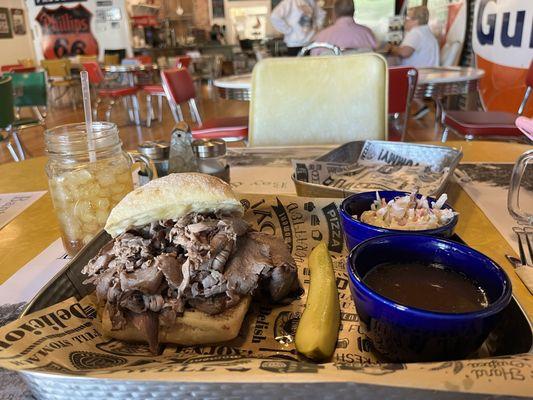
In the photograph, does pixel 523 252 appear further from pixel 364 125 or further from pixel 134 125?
pixel 134 125

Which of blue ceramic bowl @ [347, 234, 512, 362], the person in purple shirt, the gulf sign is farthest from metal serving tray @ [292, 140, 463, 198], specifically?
the gulf sign

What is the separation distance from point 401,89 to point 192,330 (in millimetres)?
2554

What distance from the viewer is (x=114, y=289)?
0.67m

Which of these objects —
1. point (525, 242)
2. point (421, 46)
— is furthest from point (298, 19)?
point (525, 242)

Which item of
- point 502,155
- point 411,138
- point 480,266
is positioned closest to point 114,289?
point 480,266

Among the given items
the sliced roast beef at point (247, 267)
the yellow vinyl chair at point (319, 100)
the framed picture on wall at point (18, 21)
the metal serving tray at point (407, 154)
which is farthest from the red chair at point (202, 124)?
the framed picture on wall at point (18, 21)

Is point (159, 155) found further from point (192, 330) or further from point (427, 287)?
point (427, 287)

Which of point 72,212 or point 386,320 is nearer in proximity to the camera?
point 386,320

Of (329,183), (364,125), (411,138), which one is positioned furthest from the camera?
(411,138)

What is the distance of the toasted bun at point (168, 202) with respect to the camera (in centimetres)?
75

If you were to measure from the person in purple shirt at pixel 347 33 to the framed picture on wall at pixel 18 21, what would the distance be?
10085 mm

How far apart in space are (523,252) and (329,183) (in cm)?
46

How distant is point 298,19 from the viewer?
5598mm

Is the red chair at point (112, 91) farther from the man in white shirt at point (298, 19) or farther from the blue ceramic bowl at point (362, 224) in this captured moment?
the blue ceramic bowl at point (362, 224)
